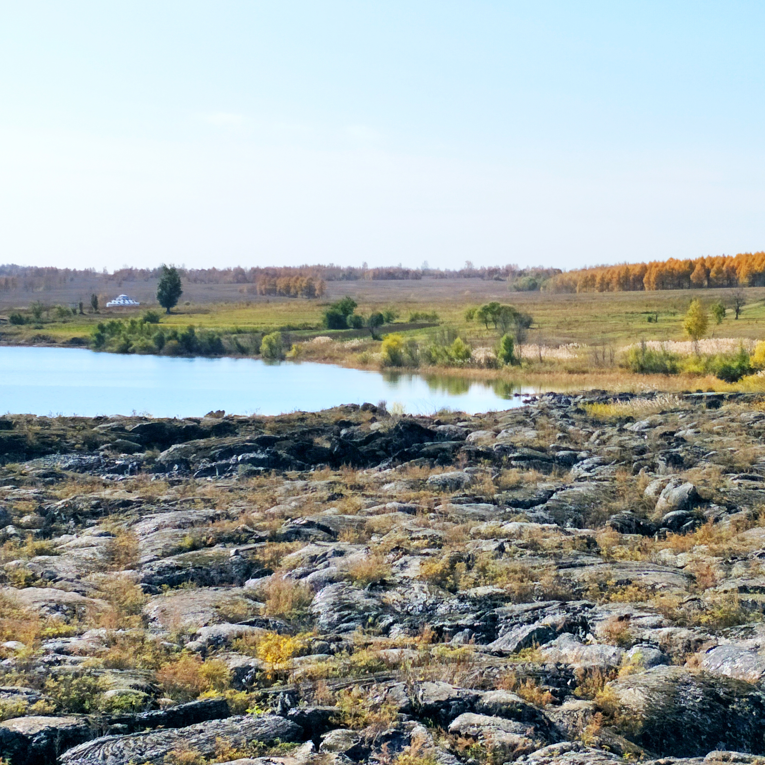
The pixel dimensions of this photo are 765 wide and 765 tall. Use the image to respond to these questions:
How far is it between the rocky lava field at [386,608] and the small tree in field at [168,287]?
88279 mm

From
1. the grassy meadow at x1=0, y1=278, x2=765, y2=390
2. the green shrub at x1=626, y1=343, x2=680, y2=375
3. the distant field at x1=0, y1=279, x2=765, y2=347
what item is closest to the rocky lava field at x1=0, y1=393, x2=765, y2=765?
the grassy meadow at x1=0, y1=278, x2=765, y2=390

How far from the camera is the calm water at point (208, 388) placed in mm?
40062

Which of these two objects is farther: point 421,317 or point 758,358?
point 421,317

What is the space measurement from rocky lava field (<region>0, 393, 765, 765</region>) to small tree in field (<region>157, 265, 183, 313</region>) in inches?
3476

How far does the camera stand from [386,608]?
9.91 m

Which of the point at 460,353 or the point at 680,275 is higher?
the point at 680,275

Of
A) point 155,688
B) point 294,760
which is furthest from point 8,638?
point 294,760

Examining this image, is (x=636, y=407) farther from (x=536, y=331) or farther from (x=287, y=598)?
(x=536, y=331)

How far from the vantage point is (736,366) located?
45.8 m

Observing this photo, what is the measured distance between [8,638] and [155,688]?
6.85 feet

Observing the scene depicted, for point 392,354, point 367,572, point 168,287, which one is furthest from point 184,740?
point 168,287

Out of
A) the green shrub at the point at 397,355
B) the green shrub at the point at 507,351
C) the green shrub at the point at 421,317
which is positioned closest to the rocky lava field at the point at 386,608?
the green shrub at the point at 507,351

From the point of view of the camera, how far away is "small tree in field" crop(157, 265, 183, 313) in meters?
106

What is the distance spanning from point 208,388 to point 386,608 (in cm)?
3976
